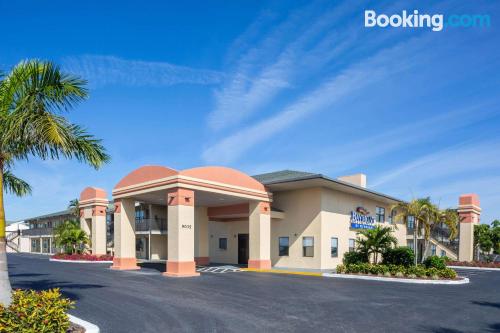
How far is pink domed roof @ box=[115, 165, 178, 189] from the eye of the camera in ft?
81.1

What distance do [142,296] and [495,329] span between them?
12.1 meters

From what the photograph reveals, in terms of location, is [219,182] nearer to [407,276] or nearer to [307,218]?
[307,218]

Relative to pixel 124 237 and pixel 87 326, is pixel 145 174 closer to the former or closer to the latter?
pixel 124 237

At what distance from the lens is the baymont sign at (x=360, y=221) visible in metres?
32.6

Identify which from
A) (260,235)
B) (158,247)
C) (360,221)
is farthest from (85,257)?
(360,221)

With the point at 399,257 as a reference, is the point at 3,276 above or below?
above

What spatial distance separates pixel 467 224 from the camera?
4019 centimetres

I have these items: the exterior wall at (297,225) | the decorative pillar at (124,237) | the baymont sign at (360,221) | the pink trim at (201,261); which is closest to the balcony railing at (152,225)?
the pink trim at (201,261)

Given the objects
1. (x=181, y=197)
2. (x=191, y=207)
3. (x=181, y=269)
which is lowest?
(x=181, y=269)

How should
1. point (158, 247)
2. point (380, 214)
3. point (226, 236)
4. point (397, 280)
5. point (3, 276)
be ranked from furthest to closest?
point (158, 247)
point (380, 214)
point (226, 236)
point (397, 280)
point (3, 276)

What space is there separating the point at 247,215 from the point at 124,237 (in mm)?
9654

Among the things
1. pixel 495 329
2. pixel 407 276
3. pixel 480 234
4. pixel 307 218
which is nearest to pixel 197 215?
pixel 307 218

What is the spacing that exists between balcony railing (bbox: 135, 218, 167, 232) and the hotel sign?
21387mm

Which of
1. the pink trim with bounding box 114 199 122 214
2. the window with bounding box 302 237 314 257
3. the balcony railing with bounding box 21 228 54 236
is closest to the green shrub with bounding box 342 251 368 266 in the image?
the window with bounding box 302 237 314 257
